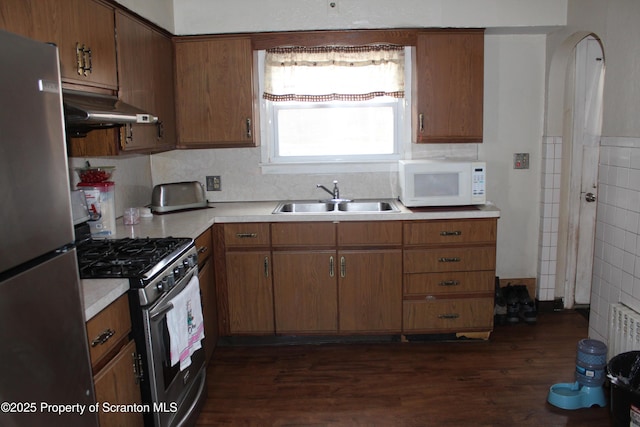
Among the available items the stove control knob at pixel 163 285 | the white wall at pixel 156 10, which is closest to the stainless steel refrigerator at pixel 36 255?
the stove control knob at pixel 163 285

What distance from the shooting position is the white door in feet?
12.7

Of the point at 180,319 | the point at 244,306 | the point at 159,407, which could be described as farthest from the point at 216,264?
the point at 159,407

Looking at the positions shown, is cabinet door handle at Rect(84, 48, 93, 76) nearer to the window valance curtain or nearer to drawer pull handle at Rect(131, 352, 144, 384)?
drawer pull handle at Rect(131, 352, 144, 384)

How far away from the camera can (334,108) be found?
13.0 ft

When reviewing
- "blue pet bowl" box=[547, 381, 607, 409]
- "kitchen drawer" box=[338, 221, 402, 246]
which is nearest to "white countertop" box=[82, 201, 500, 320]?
"kitchen drawer" box=[338, 221, 402, 246]

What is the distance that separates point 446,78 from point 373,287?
149 cm

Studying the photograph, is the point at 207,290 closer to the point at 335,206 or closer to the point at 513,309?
the point at 335,206

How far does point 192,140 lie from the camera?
3.72 metres

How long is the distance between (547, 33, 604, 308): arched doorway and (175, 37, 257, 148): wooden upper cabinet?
217 cm

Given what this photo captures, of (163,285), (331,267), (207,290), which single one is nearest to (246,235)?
(207,290)

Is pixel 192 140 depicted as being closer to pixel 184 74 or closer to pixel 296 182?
pixel 184 74

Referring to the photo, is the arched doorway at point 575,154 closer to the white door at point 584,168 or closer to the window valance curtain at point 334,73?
the white door at point 584,168

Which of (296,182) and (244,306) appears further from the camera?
(296,182)

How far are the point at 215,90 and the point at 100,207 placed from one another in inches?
49.6
